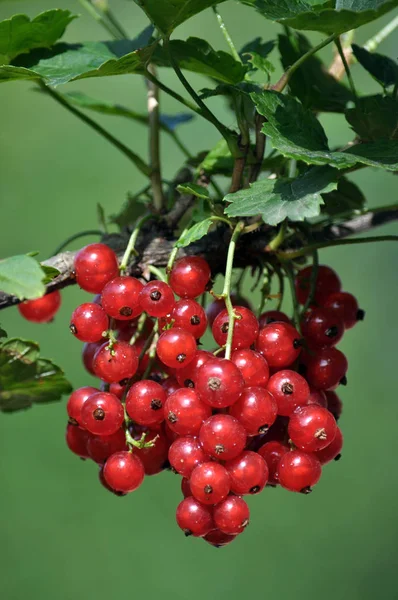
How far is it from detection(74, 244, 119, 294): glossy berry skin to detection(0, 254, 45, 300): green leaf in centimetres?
17

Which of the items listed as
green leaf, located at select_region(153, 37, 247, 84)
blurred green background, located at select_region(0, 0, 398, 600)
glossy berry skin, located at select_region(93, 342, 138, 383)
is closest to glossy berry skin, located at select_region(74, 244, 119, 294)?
glossy berry skin, located at select_region(93, 342, 138, 383)

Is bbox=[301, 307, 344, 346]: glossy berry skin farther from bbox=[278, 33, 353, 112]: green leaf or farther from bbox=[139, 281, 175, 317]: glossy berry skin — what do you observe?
bbox=[278, 33, 353, 112]: green leaf

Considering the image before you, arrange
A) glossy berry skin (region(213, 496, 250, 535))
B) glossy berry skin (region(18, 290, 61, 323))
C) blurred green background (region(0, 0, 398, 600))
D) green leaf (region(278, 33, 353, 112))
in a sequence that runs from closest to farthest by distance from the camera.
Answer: glossy berry skin (region(213, 496, 250, 535)), green leaf (region(278, 33, 353, 112)), glossy berry skin (region(18, 290, 61, 323)), blurred green background (region(0, 0, 398, 600))

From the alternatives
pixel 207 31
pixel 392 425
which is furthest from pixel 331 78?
pixel 207 31

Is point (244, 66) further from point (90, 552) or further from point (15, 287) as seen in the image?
point (90, 552)

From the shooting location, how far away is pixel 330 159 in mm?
978

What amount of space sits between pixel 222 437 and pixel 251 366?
0.10m

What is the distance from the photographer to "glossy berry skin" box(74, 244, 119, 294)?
109 centimetres

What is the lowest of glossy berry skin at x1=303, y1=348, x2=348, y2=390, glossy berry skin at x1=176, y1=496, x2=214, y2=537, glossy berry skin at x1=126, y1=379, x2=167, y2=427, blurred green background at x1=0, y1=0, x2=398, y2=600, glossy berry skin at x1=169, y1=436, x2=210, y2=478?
blurred green background at x1=0, y1=0, x2=398, y2=600

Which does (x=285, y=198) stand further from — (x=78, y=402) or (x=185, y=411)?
(x=78, y=402)

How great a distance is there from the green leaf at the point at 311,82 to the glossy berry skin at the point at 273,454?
552 millimetres

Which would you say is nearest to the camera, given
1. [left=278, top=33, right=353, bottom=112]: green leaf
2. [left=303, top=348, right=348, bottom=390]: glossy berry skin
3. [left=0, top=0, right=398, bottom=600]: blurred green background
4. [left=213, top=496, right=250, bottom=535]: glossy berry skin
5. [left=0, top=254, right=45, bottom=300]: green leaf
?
[left=0, top=254, right=45, bottom=300]: green leaf

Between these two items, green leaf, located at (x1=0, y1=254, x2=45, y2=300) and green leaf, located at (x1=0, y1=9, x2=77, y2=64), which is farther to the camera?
green leaf, located at (x1=0, y1=9, x2=77, y2=64)

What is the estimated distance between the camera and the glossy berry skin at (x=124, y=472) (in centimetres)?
104
